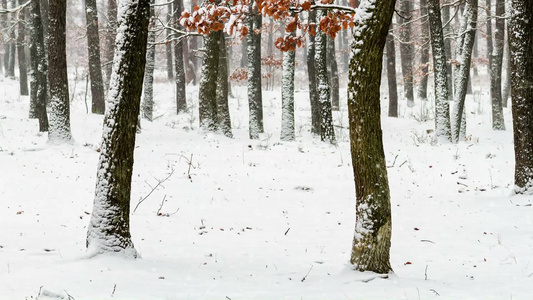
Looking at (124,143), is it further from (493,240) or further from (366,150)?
(493,240)

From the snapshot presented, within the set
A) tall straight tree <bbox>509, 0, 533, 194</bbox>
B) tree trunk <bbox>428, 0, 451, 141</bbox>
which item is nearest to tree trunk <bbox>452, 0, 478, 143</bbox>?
tree trunk <bbox>428, 0, 451, 141</bbox>

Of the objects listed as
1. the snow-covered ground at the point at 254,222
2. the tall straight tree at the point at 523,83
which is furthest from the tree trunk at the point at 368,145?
the tall straight tree at the point at 523,83

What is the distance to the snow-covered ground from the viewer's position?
472cm

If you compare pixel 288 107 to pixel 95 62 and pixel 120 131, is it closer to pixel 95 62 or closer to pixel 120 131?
pixel 95 62

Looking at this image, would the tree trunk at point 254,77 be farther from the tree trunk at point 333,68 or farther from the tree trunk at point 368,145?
the tree trunk at point 368,145

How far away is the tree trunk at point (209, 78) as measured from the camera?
47.3 ft

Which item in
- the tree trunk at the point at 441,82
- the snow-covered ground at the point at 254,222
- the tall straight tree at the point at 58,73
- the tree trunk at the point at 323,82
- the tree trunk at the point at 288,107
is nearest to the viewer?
the snow-covered ground at the point at 254,222

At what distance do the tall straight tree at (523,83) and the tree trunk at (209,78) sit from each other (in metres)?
8.58

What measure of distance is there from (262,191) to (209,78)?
5.74 metres

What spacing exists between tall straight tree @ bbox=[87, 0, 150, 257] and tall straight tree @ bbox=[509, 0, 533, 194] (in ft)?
22.6

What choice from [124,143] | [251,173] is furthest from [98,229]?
[251,173]

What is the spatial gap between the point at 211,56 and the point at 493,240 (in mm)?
10124

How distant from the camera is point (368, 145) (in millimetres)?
5016

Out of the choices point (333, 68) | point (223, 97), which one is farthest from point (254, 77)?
point (333, 68)
